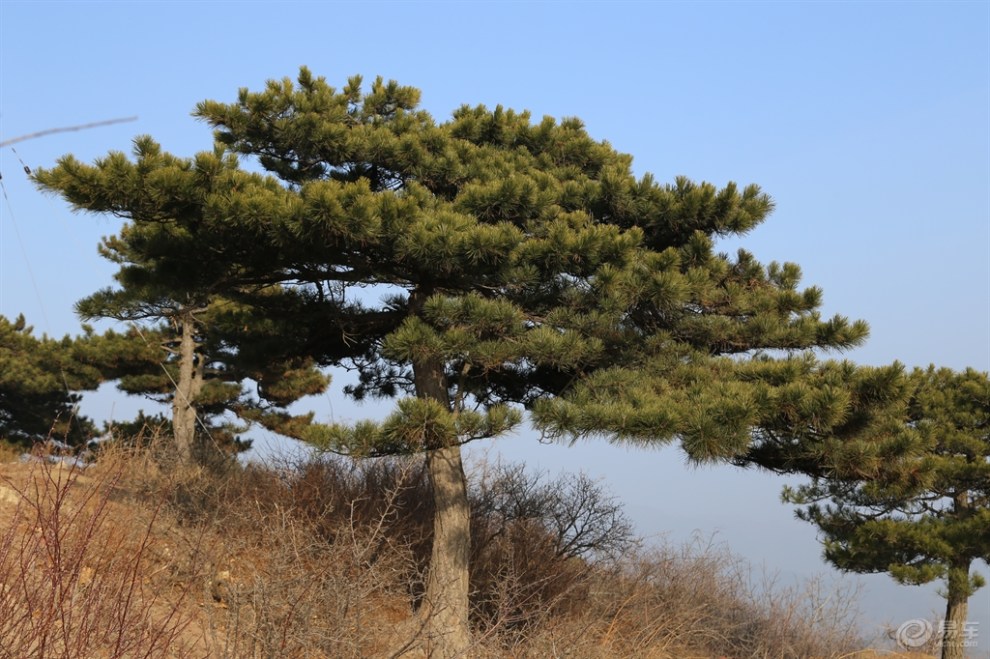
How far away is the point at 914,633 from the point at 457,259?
12.0 m

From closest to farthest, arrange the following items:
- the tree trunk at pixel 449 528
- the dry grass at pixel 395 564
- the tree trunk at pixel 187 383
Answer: the dry grass at pixel 395 564
the tree trunk at pixel 449 528
the tree trunk at pixel 187 383

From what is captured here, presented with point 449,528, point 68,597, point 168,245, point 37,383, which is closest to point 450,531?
point 449,528

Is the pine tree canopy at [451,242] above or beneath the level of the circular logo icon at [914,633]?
above

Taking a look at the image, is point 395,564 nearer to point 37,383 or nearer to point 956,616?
point 956,616

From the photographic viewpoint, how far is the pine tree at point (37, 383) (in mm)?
21797

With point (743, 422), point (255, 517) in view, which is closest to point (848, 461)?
point (743, 422)

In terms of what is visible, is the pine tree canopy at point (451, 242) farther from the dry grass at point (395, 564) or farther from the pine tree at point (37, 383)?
the pine tree at point (37, 383)

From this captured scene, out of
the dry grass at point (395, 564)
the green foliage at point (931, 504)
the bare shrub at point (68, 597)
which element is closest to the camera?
the bare shrub at point (68, 597)

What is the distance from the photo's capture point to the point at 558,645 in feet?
26.5

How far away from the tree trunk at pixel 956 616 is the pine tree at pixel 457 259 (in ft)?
23.6

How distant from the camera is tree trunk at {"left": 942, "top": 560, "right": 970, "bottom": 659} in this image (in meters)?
14.7

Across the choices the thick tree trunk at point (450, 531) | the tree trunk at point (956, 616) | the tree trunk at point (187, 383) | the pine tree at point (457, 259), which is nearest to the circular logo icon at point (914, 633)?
the tree trunk at point (956, 616)

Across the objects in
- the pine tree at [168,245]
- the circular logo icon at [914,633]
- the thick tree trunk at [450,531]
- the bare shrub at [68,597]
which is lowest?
the bare shrub at [68,597]

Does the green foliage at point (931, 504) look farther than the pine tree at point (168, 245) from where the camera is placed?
Yes
